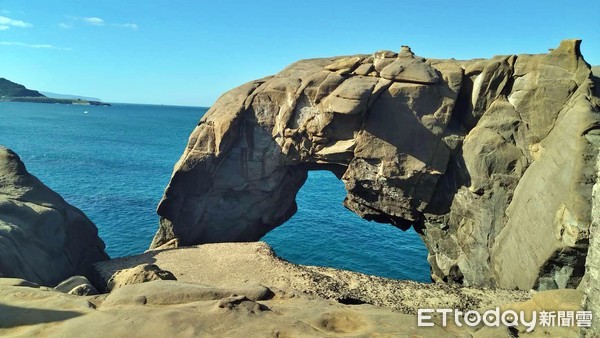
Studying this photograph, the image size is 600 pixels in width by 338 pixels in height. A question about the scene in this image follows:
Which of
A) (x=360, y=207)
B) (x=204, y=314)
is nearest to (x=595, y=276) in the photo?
(x=204, y=314)

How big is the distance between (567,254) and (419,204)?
9406mm

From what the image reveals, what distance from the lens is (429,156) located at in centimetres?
2423

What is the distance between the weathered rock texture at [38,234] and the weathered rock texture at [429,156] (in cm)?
563

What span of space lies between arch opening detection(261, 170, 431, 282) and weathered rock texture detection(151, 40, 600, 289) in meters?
3.87

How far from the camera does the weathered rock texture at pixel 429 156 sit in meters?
18.6

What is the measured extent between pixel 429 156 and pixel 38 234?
21724mm

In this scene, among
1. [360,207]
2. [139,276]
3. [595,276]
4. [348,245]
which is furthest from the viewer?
[348,245]

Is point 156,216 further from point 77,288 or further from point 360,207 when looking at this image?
point 77,288

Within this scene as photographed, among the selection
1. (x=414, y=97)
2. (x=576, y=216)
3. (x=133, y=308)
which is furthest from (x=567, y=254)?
(x=133, y=308)

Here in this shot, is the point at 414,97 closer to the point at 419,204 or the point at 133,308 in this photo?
the point at 419,204

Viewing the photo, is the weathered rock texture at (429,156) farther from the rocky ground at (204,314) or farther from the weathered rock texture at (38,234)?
the rocky ground at (204,314)

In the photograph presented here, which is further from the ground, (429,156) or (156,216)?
(429,156)

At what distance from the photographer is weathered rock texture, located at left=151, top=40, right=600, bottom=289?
18.6 metres

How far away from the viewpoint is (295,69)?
29078 millimetres
